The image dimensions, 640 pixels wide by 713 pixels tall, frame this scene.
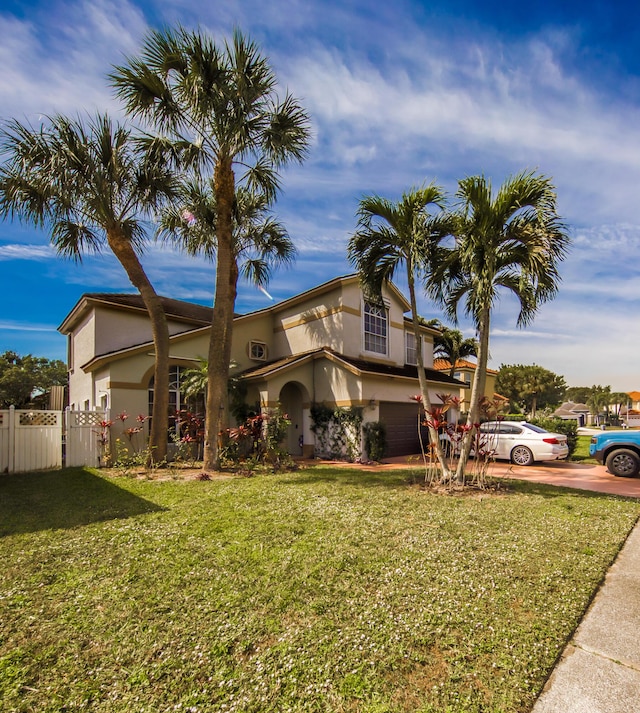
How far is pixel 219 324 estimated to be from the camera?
11.9m

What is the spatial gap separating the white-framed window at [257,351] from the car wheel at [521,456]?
11.1 m

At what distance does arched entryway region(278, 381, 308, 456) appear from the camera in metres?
16.7

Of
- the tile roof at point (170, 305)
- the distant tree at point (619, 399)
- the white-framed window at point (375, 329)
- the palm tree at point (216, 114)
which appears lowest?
the distant tree at point (619, 399)

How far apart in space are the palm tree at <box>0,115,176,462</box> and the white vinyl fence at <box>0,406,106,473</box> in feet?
8.29

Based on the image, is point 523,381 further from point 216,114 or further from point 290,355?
point 216,114

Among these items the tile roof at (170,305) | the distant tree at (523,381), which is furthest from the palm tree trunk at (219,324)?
the distant tree at (523,381)

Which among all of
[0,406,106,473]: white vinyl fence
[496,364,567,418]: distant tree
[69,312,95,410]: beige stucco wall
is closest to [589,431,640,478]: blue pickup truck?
[0,406,106,473]: white vinyl fence

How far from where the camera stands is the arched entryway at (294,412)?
16691 mm

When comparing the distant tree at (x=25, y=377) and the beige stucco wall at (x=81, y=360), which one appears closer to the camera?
the beige stucco wall at (x=81, y=360)

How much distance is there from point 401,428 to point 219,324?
9497 millimetres

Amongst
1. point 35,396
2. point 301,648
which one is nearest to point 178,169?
point 301,648

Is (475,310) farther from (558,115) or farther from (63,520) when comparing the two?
(63,520)

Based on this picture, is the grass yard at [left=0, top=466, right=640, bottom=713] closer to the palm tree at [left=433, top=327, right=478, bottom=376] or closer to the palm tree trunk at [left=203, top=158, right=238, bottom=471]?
the palm tree trunk at [left=203, top=158, right=238, bottom=471]

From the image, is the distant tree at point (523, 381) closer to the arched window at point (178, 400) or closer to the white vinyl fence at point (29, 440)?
the arched window at point (178, 400)
